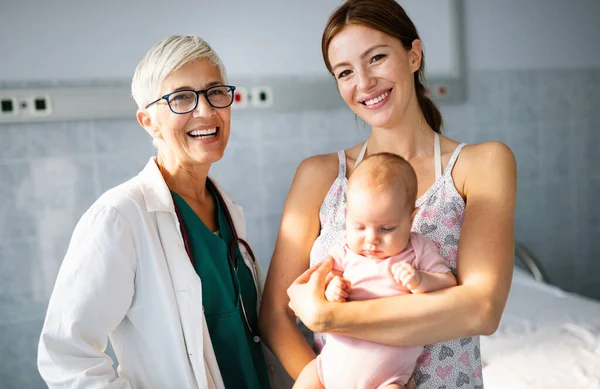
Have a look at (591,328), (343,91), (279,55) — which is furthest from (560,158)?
(343,91)

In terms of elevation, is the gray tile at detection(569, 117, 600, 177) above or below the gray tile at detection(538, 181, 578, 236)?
above

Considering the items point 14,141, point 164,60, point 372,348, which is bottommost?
point 372,348

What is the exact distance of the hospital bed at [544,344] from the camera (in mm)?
2178

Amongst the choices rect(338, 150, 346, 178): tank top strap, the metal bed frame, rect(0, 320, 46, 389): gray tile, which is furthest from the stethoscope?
the metal bed frame

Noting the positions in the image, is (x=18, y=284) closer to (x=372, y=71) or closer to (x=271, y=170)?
(x=271, y=170)

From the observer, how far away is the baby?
4.49 ft

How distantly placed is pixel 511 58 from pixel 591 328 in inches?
76.1

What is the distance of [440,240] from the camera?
5.02 ft

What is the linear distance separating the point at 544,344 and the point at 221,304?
1.46 m

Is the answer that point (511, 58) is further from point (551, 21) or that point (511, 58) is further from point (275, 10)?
point (275, 10)

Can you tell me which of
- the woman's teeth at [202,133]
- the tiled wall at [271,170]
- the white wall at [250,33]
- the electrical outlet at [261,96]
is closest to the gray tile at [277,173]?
the tiled wall at [271,170]

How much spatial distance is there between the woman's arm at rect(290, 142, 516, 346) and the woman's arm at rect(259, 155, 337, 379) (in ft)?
0.66

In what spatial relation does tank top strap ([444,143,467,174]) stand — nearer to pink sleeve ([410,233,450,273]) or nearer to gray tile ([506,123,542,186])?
pink sleeve ([410,233,450,273])

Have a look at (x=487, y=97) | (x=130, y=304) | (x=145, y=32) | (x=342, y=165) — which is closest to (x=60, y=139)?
(x=145, y=32)
